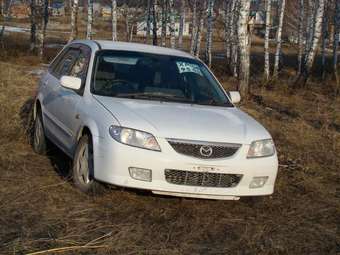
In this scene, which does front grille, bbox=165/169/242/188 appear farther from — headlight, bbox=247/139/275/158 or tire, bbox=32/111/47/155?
tire, bbox=32/111/47/155

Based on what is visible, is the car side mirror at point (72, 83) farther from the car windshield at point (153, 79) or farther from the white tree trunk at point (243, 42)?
the white tree trunk at point (243, 42)

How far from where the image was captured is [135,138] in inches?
210

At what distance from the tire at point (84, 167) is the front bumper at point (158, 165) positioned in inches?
7.5

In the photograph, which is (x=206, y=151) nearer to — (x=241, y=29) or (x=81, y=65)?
(x=81, y=65)

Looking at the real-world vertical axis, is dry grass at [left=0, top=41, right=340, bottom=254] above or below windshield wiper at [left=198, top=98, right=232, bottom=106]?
below

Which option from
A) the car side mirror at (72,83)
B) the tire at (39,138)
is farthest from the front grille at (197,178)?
the tire at (39,138)

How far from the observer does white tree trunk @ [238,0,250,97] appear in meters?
14.8

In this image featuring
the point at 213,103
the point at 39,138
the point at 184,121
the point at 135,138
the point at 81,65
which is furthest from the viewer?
the point at 39,138

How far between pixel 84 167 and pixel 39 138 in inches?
80.3

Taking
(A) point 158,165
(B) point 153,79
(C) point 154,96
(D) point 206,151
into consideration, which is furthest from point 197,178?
(B) point 153,79

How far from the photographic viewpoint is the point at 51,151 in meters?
7.91

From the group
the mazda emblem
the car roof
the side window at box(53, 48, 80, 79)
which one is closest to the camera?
the mazda emblem

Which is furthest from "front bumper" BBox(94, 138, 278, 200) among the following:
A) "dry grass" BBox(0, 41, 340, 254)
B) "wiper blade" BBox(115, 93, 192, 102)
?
"wiper blade" BBox(115, 93, 192, 102)

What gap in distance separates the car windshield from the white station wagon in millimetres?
11
